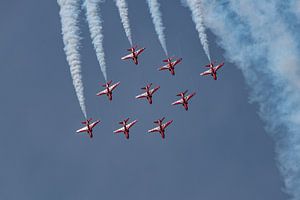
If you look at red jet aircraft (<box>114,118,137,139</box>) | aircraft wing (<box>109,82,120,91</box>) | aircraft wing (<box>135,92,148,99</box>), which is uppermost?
aircraft wing (<box>109,82,120,91</box>)

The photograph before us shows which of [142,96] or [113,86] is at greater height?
[113,86]

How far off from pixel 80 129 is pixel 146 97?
38.5 feet

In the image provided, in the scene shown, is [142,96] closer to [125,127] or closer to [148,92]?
[148,92]

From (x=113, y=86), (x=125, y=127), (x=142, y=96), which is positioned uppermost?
(x=113, y=86)

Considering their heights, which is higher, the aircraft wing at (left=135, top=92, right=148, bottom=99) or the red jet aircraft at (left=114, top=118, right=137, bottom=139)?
the aircraft wing at (left=135, top=92, right=148, bottom=99)

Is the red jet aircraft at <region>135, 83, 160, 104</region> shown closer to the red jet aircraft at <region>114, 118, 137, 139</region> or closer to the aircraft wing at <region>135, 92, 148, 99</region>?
the aircraft wing at <region>135, 92, 148, 99</region>

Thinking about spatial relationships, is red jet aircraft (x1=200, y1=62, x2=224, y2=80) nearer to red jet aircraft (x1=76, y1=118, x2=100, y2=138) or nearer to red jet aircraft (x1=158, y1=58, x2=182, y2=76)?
red jet aircraft (x1=158, y1=58, x2=182, y2=76)

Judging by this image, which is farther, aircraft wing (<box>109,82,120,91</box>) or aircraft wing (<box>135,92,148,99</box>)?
aircraft wing (<box>135,92,148,99</box>)

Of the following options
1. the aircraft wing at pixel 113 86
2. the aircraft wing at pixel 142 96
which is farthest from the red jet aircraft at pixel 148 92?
the aircraft wing at pixel 113 86

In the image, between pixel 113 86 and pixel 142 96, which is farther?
pixel 142 96

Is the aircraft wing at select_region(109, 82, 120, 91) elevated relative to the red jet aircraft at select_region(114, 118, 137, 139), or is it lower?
elevated

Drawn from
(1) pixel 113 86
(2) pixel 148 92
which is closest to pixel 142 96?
(2) pixel 148 92

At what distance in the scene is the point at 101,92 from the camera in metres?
110

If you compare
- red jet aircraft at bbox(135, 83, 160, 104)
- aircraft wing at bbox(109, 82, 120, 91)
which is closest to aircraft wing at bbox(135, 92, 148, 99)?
red jet aircraft at bbox(135, 83, 160, 104)
